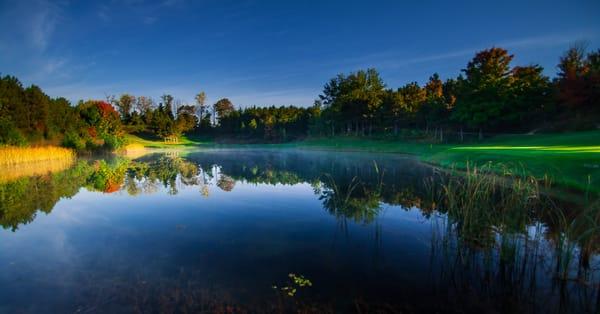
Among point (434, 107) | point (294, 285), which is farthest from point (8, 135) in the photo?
point (434, 107)

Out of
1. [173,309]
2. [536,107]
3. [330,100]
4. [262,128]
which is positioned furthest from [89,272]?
[262,128]

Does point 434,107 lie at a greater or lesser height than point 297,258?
greater

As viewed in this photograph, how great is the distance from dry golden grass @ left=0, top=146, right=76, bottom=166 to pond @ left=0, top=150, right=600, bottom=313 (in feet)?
55.7

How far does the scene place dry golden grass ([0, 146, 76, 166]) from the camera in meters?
22.2

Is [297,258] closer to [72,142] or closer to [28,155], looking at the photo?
[28,155]

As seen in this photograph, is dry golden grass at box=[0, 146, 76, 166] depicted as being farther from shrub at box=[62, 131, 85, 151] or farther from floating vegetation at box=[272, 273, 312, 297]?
floating vegetation at box=[272, 273, 312, 297]

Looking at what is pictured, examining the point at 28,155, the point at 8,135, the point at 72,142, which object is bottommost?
the point at 28,155

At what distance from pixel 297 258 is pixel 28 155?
29.7 meters

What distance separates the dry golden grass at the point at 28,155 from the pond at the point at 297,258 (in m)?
17.0

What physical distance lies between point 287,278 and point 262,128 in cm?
7633

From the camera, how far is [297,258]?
5852 millimetres

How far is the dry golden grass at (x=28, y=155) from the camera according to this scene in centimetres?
2216

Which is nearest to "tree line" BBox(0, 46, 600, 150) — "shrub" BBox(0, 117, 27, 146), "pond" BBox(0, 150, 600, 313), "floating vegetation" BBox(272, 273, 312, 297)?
"shrub" BBox(0, 117, 27, 146)

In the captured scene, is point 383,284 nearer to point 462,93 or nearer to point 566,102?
point 566,102
